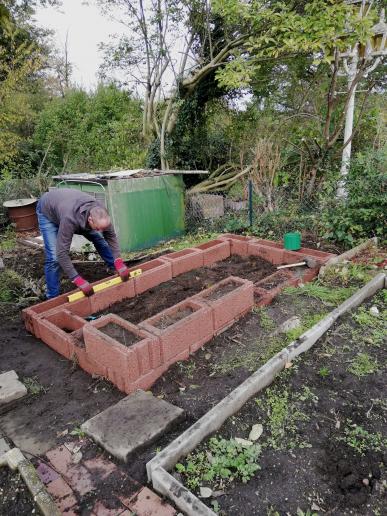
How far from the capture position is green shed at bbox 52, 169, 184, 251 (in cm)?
642

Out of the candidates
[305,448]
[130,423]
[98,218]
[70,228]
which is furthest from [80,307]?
[305,448]

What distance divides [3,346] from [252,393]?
2.76 meters

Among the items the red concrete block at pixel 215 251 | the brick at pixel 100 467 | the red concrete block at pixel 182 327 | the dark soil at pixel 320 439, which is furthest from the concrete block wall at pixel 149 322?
the dark soil at pixel 320 439

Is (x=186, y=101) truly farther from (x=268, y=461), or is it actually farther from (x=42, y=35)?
(x=42, y=35)

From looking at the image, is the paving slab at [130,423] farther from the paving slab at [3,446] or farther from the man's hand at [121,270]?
the man's hand at [121,270]

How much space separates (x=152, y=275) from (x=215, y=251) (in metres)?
1.33

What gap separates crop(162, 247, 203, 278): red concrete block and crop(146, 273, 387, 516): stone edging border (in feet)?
7.31

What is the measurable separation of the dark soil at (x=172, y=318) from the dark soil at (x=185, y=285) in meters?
0.61

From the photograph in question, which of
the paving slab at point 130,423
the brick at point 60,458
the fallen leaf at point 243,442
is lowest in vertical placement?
the brick at point 60,458

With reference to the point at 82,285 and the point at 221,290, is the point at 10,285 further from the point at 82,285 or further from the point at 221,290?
the point at 221,290

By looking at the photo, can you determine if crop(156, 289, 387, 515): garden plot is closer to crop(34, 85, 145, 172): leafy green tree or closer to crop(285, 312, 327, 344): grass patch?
crop(285, 312, 327, 344): grass patch

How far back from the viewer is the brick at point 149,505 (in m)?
1.94

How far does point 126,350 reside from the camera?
9.21ft

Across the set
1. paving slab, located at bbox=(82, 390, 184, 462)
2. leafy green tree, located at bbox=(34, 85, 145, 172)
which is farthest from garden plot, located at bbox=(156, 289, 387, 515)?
leafy green tree, located at bbox=(34, 85, 145, 172)
